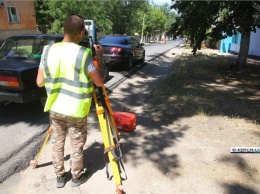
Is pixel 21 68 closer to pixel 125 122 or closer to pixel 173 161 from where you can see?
pixel 125 122

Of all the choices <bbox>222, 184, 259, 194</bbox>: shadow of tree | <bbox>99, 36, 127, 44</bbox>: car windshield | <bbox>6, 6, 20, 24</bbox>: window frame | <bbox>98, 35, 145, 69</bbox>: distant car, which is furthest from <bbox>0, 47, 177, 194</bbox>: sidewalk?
<bbox>6, 6, 20, 24</bbox>: window frame

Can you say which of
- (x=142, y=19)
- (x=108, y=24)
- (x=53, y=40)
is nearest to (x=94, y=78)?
(x=53, y=40)

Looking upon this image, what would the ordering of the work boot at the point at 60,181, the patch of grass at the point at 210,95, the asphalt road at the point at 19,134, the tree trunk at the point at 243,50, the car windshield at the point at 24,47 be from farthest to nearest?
the tree trunk at the point at 243,50, the patch of grass at the point at 210,95, the car windshield at the point at 24,47, the asphalt road at the point at 19,134, the work boot at the point at 60,181

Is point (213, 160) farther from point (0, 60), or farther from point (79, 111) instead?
point (0, 60)

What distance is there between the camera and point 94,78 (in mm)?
2535

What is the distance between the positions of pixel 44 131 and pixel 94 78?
238cm

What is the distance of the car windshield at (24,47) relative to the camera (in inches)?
202

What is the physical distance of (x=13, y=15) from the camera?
938 inches

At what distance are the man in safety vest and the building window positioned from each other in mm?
24218

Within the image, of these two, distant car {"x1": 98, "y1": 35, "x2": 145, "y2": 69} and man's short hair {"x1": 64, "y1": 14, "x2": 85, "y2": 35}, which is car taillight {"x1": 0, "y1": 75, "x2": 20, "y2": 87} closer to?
man's short hair {"x1": 64, "y1": 14, "x2": 85, "y2": 35}

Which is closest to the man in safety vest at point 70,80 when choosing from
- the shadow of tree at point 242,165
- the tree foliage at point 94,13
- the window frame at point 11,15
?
the shadow of tree at point 242,165

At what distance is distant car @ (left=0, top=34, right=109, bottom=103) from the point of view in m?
4.21

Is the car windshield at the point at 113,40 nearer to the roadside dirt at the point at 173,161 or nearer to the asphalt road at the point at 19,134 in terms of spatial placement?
the asphalt road at the point at 19,134

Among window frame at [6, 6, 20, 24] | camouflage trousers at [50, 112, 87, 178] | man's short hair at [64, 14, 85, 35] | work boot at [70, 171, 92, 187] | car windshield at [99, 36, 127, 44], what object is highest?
window frame at [6, 6, 20, 24]
